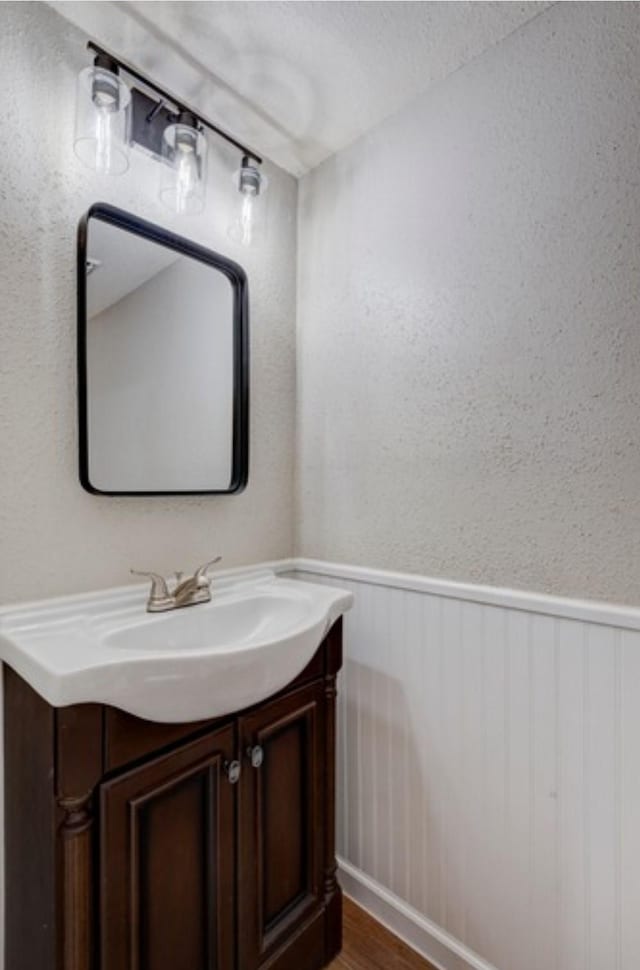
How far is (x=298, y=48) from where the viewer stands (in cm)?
117

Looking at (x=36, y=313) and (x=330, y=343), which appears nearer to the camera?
(x=36, y=313)

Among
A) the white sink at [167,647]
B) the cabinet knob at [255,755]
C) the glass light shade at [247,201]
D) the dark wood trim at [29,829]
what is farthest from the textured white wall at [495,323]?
the dark wood trim at [29,829]

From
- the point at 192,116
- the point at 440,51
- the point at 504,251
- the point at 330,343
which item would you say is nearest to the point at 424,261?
the point at 504,251

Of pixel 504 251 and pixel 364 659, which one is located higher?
pixel 504 251

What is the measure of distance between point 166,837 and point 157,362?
106 centimetres

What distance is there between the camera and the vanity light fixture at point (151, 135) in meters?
1.06

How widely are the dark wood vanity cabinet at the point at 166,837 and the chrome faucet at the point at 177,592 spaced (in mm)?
300

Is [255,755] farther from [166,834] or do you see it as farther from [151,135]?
[151,135]

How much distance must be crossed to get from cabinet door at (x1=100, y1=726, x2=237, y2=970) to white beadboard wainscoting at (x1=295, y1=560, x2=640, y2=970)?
0.53 metres

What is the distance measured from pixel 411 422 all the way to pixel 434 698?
73 cm

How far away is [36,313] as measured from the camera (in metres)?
1.04

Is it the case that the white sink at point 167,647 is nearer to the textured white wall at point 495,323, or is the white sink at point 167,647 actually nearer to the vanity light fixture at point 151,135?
the textured white wall at point 495,323

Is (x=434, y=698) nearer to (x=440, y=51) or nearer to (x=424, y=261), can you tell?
(x=424, y=261)

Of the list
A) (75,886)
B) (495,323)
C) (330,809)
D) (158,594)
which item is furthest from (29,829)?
(495,323)
